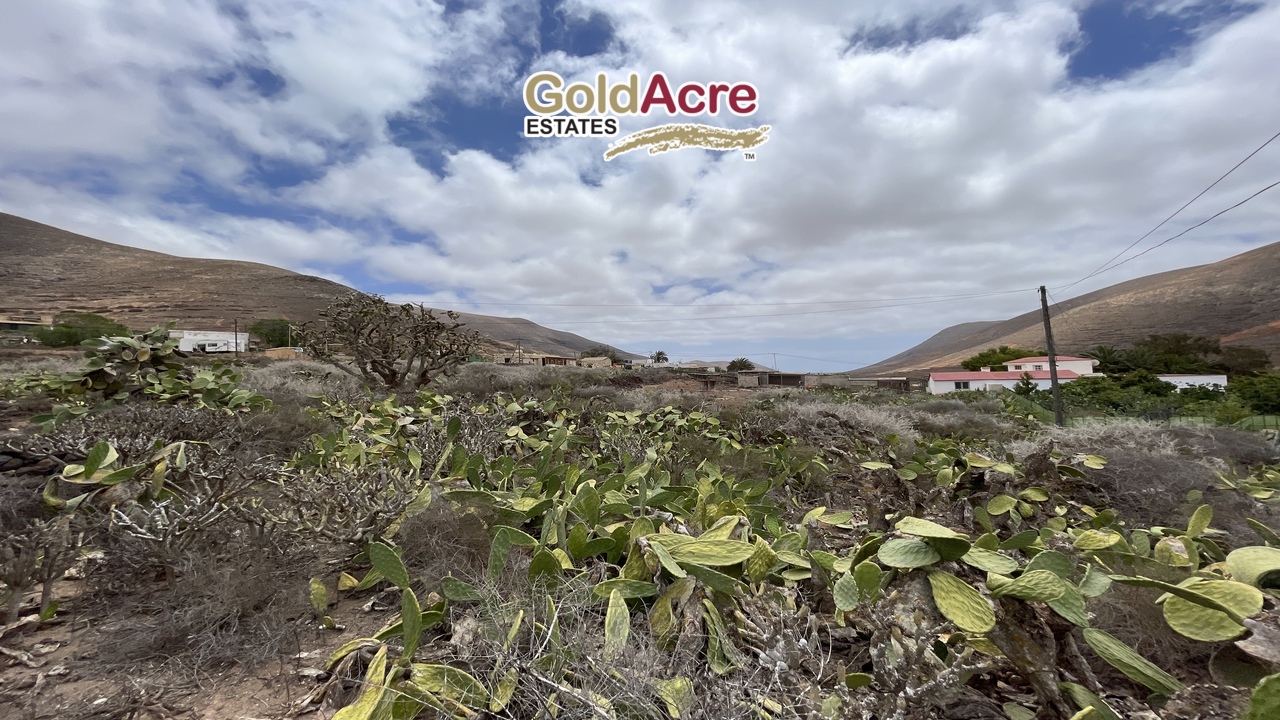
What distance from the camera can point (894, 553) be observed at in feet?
4.52

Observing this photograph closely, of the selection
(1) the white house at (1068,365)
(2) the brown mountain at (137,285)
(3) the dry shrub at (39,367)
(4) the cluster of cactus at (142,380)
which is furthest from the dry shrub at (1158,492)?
(2) the brown mountain at (137,285)

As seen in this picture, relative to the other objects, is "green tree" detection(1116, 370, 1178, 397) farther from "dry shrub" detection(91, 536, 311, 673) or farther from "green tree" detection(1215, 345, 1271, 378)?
"dry shrub" detection(91, 536, 311, 673)

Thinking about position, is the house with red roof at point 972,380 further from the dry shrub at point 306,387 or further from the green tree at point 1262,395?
the dry shrub at point 306,387

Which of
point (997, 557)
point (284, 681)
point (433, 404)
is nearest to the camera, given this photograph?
point (997, 557)

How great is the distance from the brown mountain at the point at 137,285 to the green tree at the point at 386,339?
52780 mm

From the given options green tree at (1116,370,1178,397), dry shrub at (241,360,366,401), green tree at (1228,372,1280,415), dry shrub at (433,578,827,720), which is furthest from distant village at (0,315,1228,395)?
dry shrub at (433,578,827,720)

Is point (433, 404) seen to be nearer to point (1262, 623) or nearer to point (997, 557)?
point (997, 557)

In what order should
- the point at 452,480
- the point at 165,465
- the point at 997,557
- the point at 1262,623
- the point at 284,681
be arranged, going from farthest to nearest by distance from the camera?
the point at 452,480 → the point at 165,465 → the point at 284,681 → the point at 997,557 → the point at 1262,623

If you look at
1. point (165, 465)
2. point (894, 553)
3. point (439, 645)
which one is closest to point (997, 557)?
point (894, 553)

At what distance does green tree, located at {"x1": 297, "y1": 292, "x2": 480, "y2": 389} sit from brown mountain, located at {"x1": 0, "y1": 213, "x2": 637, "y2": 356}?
173 feet

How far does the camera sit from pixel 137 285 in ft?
209

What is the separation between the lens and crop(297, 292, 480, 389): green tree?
10398 mm

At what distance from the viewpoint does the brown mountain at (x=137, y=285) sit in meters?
54.9

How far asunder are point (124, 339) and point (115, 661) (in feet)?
16.0
